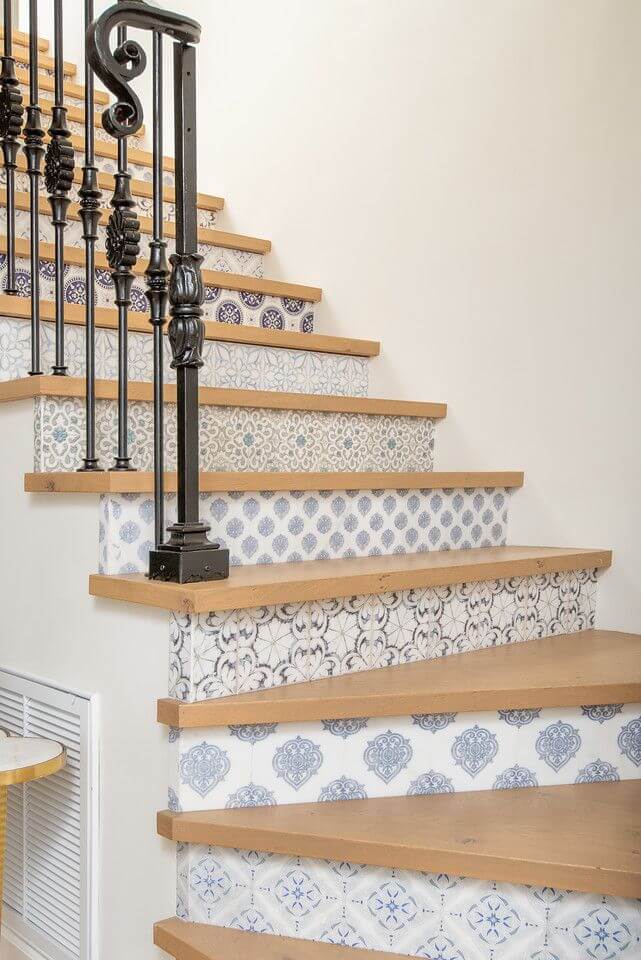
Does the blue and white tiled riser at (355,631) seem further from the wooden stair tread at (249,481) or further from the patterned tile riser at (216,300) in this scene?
the patterned tile riser at (216,300)

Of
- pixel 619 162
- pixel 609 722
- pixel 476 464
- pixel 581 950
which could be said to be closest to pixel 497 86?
pixel 619 162

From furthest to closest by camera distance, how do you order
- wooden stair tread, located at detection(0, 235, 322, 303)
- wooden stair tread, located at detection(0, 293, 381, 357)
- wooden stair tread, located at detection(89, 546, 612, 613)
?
wooden stair tread, located at detection(0, 235, 322, 303)
wooden stair tread, located at detection(0, 293, 381, 357)
wooden stair tread, located at detection(89, 546, 612, 613)

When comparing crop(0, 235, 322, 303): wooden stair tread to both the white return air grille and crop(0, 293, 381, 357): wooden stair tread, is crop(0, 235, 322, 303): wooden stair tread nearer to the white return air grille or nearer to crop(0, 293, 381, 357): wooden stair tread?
crop(0, 293, 381, 357): wooden stair tread

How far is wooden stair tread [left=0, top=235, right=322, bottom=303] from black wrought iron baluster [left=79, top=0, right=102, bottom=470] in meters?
0.45

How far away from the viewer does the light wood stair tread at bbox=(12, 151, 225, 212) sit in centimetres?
281

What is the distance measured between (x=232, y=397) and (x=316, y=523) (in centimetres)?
34

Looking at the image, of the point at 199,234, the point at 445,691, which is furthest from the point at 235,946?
the point at 199,234

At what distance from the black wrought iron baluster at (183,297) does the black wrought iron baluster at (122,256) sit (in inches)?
5.7

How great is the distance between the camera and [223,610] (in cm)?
150

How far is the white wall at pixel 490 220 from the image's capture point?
2.30m

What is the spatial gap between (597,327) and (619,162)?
1.29 feet

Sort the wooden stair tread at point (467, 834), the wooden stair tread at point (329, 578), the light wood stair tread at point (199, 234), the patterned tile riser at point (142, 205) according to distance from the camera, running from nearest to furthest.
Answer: the wooden stair tread at point (467, 834), the wooden stair tread at point (329, 578), the light wood stair tread at point (199, 234), the patterned tile riser at point (142, 205)

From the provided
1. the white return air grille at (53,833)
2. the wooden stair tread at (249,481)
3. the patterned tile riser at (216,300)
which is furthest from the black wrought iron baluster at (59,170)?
the white return air grille at (53,833)

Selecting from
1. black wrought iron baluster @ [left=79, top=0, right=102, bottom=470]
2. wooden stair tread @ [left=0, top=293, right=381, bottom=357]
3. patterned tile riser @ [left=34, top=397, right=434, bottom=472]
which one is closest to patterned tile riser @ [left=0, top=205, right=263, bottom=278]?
wooden stair tread @ [left=0, top=293, right=381, bottom=357]
